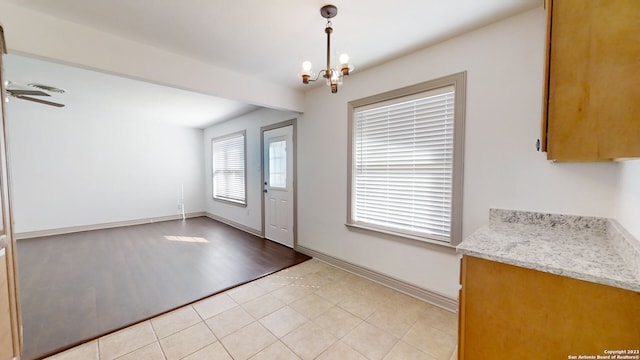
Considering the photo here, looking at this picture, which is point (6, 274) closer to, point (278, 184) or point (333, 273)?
point (333, 273)

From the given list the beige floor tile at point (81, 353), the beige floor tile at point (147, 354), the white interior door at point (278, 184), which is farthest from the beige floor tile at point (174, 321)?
the white interior door at point (278, 184)

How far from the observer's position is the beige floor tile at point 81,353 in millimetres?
1676

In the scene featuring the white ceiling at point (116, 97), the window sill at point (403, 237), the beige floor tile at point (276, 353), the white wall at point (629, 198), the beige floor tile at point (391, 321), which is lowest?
the beige floor tile at point (276, 353)

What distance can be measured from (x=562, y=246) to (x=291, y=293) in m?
2.27

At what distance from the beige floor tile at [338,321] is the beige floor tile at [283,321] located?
0.16 metres

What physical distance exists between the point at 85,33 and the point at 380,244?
3.46 meters

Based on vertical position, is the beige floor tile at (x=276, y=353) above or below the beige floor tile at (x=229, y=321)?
below

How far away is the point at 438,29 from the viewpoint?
2021 millimetres

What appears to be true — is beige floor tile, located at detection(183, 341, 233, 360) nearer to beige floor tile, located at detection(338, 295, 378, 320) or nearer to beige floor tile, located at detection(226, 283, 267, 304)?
beige floor tile, located at detection(226, 283, 267, 304)

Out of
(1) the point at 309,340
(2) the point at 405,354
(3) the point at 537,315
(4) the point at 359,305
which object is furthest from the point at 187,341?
(3) the point at 537,315

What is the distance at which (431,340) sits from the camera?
6.07ft

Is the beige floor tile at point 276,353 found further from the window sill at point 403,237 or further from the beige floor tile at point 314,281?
the window sill at point 403,237

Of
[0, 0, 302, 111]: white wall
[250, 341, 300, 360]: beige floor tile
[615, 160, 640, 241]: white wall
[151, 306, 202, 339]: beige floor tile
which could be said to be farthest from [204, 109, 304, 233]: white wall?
[615, 160, 640, 241]: white wall

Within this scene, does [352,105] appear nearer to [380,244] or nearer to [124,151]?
[380,244]
